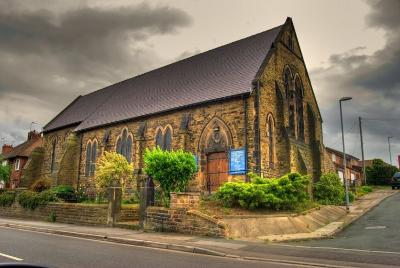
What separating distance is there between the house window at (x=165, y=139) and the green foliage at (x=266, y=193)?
9.36m

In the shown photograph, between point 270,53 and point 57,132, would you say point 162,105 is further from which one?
point 57,132

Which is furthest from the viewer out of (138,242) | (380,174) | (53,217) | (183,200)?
(380,174)

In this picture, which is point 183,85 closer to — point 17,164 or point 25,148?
point 25,148

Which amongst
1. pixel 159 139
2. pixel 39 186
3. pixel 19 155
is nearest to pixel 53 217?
pixel 39 186

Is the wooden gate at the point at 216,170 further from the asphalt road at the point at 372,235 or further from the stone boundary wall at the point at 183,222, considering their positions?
the asphalt road at the point at 372,235

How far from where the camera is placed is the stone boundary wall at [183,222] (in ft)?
44.8

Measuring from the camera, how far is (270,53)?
23516 mm

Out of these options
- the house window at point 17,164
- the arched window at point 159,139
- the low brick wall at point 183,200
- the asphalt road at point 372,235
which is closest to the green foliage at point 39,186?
the arched window at point 159,139

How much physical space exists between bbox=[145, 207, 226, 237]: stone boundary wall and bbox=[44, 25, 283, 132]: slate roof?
29.4 feet

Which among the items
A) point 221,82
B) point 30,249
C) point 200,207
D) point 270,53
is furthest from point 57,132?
point 30,249

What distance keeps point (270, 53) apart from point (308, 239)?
1372 cm

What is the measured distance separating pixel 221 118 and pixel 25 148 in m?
35.8

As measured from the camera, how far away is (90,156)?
31297mm

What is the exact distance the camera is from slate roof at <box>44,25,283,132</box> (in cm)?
2369
